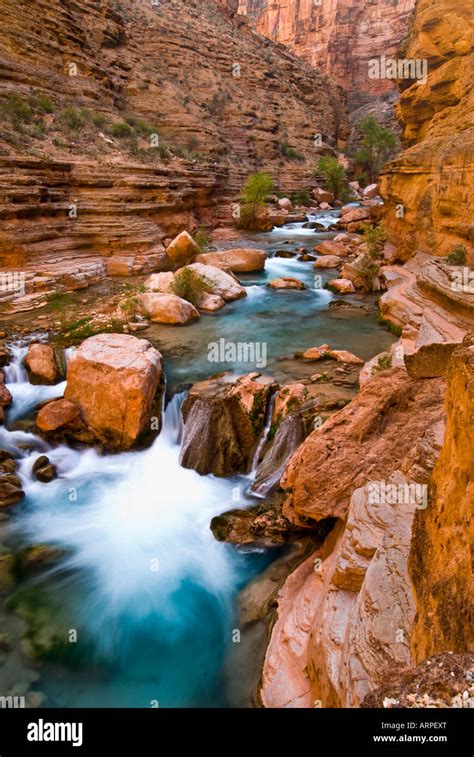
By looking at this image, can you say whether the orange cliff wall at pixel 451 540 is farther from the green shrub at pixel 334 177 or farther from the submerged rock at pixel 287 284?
the green shrub at pixel 334 177

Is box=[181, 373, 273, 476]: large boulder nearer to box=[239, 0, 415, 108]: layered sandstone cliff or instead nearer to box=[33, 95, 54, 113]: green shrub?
box=[33, 95, 54, 113]: green shrub

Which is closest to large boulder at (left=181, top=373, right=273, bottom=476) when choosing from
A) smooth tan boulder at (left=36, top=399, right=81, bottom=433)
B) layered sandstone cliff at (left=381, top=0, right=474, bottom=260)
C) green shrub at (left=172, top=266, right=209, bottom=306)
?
smooth tan boulder at (left=36, top=399, right=81, bottom=433)

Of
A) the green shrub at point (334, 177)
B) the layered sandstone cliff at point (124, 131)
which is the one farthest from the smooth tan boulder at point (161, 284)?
the green shrub at point (334, 177)

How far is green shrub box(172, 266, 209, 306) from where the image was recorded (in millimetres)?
12312

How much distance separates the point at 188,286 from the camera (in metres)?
12.4

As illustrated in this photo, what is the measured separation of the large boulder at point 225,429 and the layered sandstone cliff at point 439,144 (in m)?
7.59

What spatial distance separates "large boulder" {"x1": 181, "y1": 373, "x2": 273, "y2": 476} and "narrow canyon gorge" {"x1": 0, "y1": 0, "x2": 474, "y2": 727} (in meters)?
0.04

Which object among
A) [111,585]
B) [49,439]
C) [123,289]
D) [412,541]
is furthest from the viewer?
[123,289]

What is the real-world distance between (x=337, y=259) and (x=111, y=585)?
49.3ft

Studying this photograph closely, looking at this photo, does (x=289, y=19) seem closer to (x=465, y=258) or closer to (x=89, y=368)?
(x=465, y=258)

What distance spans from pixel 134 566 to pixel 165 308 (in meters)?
6.97

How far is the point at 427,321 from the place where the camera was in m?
8.93
